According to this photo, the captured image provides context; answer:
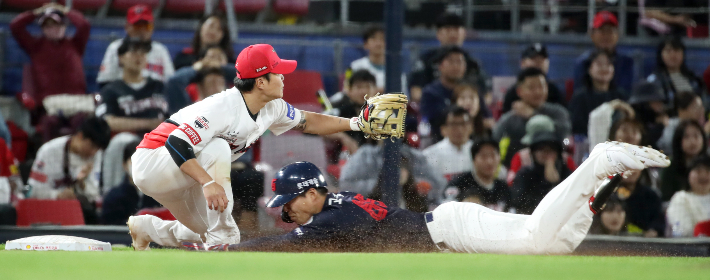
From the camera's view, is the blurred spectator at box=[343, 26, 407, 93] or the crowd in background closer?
the crowd in background

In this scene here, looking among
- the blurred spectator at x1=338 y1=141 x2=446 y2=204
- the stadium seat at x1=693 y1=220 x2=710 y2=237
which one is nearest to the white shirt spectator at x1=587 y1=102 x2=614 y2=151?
the stadium seat at x1=693 y1=220 x2=710 y2=237

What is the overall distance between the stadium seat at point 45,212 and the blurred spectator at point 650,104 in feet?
17.7

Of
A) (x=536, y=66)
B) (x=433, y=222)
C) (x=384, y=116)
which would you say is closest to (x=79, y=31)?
(x=384, y=116)

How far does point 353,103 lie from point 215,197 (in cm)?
270

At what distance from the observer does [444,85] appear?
766cm

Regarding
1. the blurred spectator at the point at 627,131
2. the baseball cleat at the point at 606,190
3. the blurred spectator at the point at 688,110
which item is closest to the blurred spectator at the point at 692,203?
the blurred spectator at the point at 627,131

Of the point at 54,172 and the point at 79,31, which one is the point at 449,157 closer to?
the point at 54,172

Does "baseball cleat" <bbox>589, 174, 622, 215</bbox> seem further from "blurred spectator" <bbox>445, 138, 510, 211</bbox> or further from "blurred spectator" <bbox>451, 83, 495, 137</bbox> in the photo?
"blurred spectator" <bbox>451, 83, 495, 137</bbox>

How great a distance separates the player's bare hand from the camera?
4.65 m

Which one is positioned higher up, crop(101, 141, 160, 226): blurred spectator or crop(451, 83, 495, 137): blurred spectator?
crop(451, 83, 495, 137): blurred spectator

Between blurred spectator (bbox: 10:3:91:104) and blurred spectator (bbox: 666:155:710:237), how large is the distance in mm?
5783

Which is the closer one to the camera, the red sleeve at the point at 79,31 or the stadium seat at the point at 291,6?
the red sleeve at the point at 79,31

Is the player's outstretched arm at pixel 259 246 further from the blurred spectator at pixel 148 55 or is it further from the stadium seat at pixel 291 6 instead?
the stadium seat at pixel 291 6

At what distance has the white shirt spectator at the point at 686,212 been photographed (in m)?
7.09
